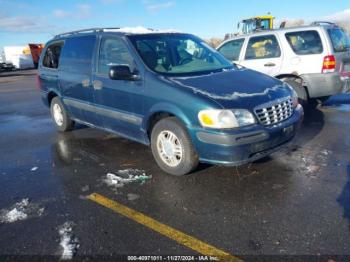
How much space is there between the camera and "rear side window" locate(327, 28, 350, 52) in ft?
23.3

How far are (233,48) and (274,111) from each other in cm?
458

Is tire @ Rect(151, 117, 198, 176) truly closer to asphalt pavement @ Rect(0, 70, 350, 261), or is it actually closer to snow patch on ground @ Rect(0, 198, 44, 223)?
asphalt pavement @ Rect(0, 70, 350, 261)

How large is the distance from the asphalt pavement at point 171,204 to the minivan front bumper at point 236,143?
14.4 inches

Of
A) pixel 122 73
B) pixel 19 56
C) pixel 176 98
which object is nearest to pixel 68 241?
pixel 176 98

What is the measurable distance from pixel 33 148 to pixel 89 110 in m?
→ 1.36

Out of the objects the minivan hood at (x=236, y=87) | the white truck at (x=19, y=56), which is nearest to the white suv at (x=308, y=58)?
the minivan hood at (x=236, y=87)

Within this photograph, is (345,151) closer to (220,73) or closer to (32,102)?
(220,73)

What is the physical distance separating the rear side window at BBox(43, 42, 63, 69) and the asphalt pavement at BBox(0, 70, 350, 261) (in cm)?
178

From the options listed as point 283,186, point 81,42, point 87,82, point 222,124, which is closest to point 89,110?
point 87,82

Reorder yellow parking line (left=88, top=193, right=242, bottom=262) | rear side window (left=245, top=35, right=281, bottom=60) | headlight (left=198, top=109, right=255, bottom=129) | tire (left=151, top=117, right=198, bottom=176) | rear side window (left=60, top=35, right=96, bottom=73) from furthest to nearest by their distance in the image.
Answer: rear side window (left=245, top=35, right=281, bottom=60) < rear side window (left=60, top=35, right=96, bottom=73) < tire (left=151, top=117, right=198, bottom=176) < headlight (left=198, top=109, right=255, bottom=129) < yellow parking line (left=88, top=193, right=242, bottom=262)

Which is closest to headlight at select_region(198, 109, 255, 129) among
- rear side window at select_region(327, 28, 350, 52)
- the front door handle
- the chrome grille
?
the chrome grille

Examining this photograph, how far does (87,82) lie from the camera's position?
18.2ft

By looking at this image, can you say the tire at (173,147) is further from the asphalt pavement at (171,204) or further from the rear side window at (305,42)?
the rear side window at (305,42)

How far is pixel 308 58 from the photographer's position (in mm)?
7066
